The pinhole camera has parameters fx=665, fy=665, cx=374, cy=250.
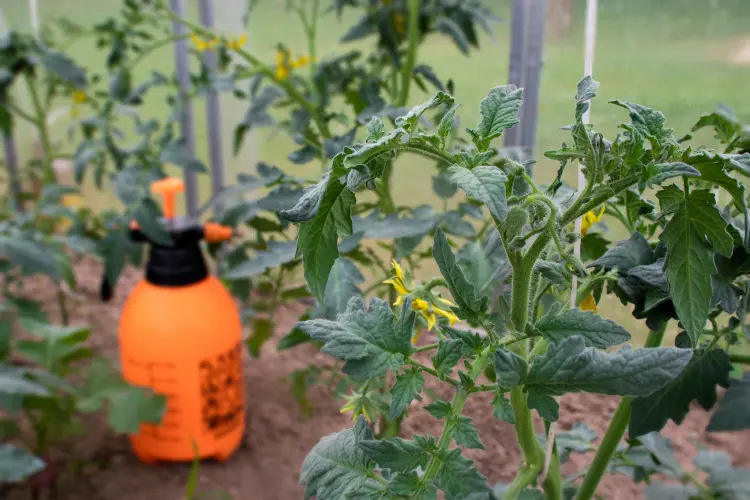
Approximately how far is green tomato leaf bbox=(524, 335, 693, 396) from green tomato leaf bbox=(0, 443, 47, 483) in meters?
0.76

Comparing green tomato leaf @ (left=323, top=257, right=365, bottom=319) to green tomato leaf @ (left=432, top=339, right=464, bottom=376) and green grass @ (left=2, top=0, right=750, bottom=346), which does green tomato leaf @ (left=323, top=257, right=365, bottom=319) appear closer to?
green grass @ (left=2, top=0, right=750, bottom=346)

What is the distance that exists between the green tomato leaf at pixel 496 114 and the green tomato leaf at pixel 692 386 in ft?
0.92

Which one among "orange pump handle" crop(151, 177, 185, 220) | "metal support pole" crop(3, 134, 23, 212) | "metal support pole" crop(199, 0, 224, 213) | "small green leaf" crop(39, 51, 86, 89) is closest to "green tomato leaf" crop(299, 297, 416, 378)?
"orange pump handle" crop(151, 177, 185, 220)

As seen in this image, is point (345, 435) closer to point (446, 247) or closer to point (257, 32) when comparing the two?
point (446, 247)

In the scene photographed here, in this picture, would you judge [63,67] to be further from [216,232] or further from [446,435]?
[446,435]

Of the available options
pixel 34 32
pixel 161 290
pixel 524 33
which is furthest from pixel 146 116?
pixel 524 33

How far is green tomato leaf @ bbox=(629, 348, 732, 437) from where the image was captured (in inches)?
21.6

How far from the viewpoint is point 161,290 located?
3.89 feet

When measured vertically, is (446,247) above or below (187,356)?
above

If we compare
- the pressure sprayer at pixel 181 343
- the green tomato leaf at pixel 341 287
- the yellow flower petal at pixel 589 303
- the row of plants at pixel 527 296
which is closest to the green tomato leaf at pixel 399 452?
the row of plants at pixel 527 296

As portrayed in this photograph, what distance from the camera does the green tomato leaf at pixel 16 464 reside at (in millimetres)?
881

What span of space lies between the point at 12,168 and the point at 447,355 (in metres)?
2.15

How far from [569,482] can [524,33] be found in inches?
27.8

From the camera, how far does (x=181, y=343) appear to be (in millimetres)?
1164
